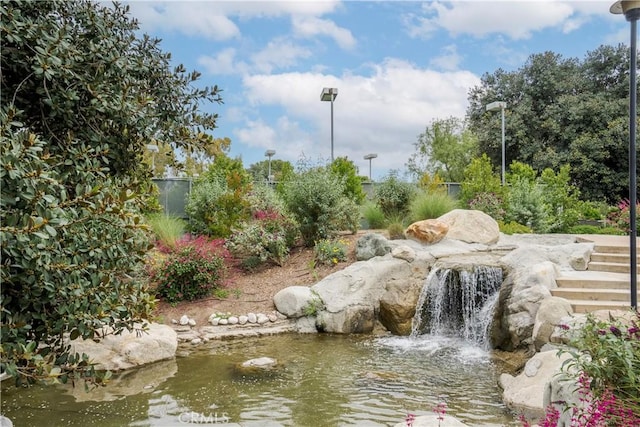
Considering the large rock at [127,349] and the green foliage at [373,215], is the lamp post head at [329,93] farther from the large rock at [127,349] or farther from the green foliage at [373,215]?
the large rock at [127,349]

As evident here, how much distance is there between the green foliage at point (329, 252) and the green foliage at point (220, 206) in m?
2.46

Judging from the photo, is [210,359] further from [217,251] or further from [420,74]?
[420,74]

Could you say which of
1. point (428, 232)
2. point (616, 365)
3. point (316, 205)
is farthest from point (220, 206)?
point (616, 365)

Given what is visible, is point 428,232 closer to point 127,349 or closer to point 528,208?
point 528,208

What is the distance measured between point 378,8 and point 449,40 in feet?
12.8

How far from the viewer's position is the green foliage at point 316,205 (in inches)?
444

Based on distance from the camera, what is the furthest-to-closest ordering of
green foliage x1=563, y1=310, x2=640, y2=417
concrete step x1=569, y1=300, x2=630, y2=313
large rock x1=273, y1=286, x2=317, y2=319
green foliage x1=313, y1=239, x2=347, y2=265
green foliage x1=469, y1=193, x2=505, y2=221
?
1. green foliage x1=469, y1=193, x2=505, y2=221
2. green foliage x1=313, y1=239, x2=347, y2=265
3. large rock x1=273, y1=286, x2=317, y2=319
4. concrete step x1=569, y1=300, x2=630, y2=313
5. green foliage x1=563, y1=310, x2=640, y2=417

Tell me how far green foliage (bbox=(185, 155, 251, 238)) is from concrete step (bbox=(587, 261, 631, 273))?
24.7 ft

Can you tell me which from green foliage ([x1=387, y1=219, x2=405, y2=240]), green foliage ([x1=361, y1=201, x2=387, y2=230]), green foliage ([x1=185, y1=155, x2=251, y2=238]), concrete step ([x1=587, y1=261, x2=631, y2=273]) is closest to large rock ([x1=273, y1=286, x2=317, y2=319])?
green foliage ([x1=387, y1=219, x2=405, y2=240])

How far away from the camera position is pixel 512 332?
718 centimetres

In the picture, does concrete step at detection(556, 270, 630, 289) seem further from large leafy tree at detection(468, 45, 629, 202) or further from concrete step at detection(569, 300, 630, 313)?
large leafy tree at detection(468, 45, 629, 202)

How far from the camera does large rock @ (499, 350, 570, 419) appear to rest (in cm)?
484

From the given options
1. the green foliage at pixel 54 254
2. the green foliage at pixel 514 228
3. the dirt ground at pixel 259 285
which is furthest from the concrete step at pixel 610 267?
the green foliage at pixel 54 254

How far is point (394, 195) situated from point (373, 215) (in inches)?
32.3
